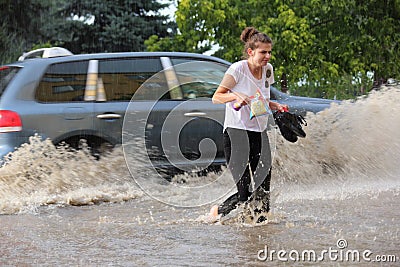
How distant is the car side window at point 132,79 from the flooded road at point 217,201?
0.70m

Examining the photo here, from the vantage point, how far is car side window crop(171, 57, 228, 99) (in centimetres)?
884

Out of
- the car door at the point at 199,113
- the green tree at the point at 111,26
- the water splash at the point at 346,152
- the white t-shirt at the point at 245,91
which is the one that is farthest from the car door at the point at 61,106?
the green tree at the point at 111,26

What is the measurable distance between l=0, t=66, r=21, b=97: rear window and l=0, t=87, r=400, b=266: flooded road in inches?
30.5

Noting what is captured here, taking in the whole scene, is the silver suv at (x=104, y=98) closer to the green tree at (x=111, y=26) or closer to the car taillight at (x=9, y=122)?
the car taillight at (x=9, y=122)

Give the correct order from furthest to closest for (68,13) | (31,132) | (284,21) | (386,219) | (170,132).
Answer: (68,13)
(284,21)
(170,132)
(31,132)
(386,219)

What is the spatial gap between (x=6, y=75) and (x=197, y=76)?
2.19 metres

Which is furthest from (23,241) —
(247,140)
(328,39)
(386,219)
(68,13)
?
(68,13)

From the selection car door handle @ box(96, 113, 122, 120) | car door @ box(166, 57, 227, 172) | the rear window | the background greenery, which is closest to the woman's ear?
car door @ box(166, 57, 227, 172)

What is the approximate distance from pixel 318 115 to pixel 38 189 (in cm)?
346

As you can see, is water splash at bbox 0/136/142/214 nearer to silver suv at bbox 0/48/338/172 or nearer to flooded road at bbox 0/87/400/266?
flooded road at bbox 0/87/400/266

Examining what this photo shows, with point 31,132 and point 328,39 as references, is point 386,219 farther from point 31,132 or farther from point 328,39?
point 328,39

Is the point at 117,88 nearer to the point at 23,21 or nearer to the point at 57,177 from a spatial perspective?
the point at 57,177

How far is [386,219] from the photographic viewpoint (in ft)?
21.6

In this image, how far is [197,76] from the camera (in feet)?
29.2
